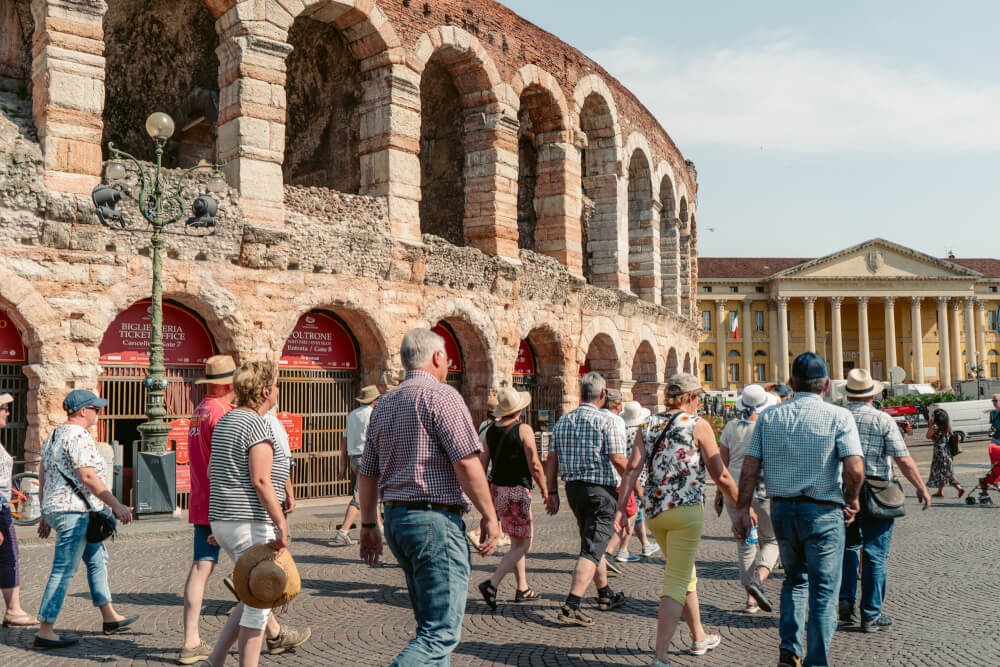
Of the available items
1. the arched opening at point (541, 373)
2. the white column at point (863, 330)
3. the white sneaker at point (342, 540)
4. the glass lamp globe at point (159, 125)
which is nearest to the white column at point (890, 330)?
the white column at point (863, 330)

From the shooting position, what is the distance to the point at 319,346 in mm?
15242

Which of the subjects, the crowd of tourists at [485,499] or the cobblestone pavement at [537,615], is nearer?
the crowd of tourists at [485,499]

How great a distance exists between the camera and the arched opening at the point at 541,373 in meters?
19.7

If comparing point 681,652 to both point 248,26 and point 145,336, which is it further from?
point 248,26

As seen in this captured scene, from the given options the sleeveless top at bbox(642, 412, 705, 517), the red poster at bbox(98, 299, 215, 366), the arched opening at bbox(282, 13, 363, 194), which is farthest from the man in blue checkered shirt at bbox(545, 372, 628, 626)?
the arched opening at bbox(282, 13, 363, 194)

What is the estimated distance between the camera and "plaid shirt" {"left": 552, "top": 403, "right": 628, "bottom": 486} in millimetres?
6746

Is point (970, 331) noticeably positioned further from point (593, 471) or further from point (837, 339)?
point (593, 471)

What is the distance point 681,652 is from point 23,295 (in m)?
9.68

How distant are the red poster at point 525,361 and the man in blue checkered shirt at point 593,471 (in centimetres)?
1267

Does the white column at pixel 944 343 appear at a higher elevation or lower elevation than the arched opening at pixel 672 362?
higher

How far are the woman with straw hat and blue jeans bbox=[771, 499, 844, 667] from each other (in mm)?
2375

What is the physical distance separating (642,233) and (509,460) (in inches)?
751

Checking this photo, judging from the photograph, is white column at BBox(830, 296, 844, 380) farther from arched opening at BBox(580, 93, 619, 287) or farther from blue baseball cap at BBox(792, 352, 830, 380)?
blue baseball cap at BBox(792, 352, 830, 380)

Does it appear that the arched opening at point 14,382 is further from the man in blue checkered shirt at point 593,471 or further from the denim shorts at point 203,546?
the man in blue checkered shirt at point 593,471
